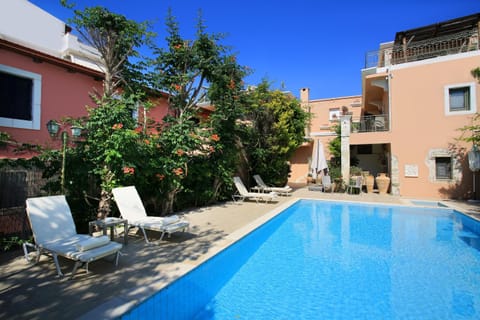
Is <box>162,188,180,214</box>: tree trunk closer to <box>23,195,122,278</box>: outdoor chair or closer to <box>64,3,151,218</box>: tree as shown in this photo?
<box>64,3,151,218</box>: tree

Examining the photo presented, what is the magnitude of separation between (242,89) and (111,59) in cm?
604

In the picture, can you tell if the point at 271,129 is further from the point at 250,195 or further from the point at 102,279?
the point at 102,279

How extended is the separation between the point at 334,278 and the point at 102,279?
4.43 metres

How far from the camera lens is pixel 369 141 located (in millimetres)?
16359

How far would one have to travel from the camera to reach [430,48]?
15617 mm

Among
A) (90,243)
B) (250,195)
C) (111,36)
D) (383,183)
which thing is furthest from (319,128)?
(90,243)

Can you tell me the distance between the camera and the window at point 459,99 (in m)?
14.0

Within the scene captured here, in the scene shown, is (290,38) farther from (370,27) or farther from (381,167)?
(381,167)

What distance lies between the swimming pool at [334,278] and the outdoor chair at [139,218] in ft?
4.57

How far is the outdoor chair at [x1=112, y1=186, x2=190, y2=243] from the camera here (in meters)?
6.00

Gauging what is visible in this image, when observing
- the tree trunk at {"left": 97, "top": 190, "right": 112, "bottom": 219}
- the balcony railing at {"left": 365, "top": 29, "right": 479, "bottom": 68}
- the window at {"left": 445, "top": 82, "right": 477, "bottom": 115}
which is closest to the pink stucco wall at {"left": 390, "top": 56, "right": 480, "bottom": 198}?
the window at {"left": 445, "top": 82, "right": 477, "bottom": 115}

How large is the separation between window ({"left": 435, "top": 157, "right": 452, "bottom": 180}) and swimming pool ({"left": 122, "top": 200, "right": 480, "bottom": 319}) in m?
6.84

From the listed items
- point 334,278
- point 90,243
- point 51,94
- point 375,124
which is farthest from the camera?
point 375,124

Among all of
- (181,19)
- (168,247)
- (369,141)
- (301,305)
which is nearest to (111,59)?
(181,19)
